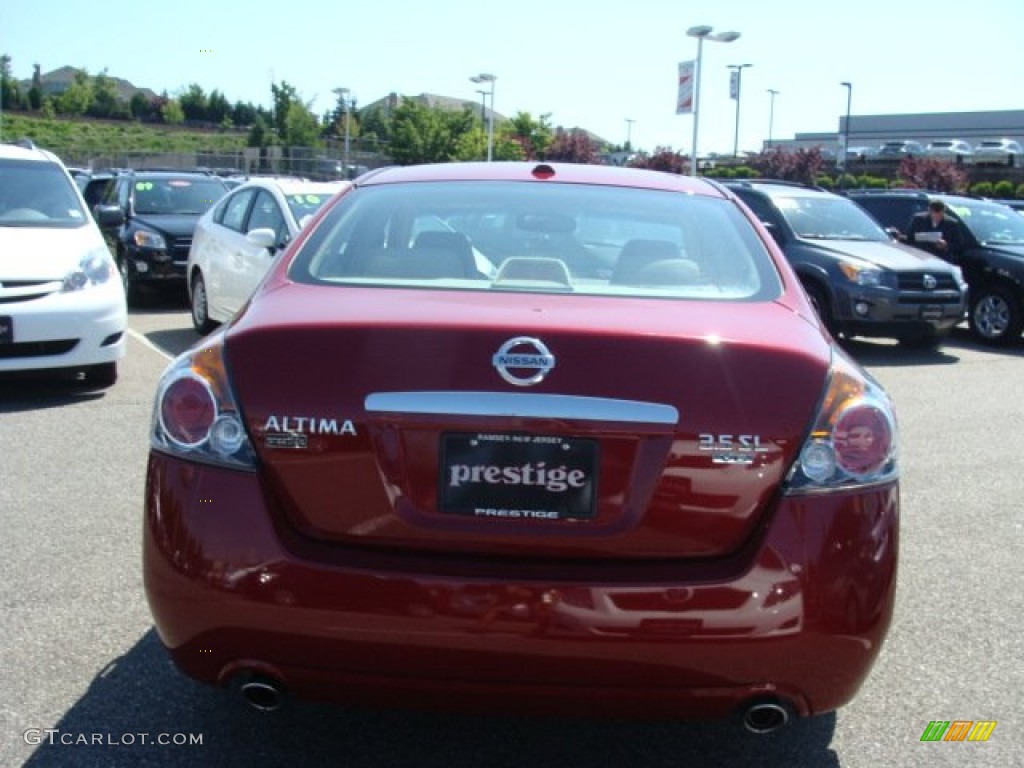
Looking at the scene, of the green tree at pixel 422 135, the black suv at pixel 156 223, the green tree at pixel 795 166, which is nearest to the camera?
the black suv at pixel 156 223

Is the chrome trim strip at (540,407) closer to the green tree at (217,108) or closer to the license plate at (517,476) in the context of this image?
the license plate at (517,476)

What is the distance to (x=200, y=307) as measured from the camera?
38.0 ft

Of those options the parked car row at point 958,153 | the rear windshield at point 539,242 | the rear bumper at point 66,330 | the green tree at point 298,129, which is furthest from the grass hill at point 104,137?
the rear windshield at point 539,242

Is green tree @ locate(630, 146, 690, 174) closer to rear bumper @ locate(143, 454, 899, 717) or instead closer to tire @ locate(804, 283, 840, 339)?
tire @ locate(804, 283, 840, 339)

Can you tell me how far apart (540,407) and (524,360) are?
117mm

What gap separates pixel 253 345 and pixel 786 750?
1.84 meters

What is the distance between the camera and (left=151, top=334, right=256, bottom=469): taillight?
274cm

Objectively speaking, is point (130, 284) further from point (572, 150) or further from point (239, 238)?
point (572, 150)

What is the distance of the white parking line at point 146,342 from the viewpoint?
Result: 10.3 m

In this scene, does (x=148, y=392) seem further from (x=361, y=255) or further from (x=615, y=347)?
(x=615, y=347)

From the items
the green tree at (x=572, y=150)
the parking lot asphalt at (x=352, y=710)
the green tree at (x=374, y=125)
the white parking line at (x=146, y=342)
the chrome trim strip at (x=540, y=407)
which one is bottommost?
the white parking line at (x=146, y=342)

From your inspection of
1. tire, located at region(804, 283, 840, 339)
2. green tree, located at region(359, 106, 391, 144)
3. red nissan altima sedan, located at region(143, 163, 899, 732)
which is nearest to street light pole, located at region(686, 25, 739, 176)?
tire, located at region(804, 283, 840, 339)

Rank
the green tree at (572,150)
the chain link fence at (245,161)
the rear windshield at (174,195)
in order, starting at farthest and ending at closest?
the green tree at (572,150) → the chain link fence at (245,161) → the rear windshield at (174,195)

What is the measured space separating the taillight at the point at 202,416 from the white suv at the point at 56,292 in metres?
5.11
